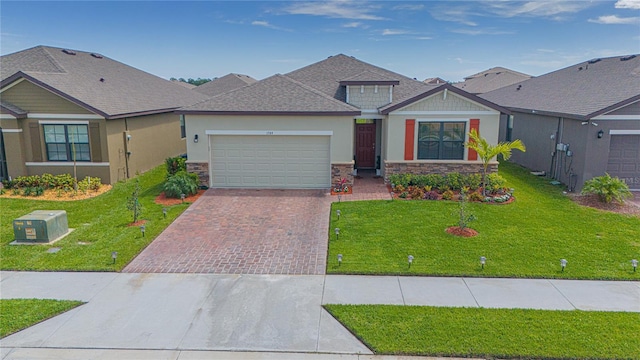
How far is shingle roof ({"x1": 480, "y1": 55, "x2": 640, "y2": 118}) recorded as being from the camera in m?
14.9

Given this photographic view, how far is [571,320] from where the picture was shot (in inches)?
264

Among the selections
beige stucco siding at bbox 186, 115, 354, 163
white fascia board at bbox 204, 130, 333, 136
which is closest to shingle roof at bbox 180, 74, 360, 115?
beige stucco siding at bbox 186, 115, 354, 163

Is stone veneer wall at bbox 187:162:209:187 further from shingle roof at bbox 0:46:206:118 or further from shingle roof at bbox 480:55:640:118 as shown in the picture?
shingle roof at bbox 480:55:640:118

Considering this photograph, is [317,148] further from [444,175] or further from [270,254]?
[270,254]

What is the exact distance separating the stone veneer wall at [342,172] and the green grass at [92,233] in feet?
17.9

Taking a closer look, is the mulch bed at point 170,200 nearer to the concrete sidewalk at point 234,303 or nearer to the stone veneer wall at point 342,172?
the stone veneer wall at point 342,172

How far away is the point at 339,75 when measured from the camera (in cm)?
2072

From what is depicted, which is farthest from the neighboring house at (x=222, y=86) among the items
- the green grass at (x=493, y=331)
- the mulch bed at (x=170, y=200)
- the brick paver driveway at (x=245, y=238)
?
the green grass at (x=493, y=331)

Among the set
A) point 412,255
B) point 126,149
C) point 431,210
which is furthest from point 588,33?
point 126,149

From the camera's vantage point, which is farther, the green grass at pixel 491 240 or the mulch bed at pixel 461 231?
the mulch bed at pixel 461 231

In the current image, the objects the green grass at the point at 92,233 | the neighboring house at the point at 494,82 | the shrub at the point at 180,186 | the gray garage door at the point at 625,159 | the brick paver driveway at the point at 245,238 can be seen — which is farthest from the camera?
the neighboring house at the point at 494,82

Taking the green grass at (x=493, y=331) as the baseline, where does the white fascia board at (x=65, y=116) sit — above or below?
above

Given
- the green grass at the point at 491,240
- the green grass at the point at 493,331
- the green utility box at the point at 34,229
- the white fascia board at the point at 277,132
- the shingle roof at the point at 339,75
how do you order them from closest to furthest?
1. the green grass at the point at 493,331
2. the green grass at the point at 491,240
3. the green utility box at the point at 34,229
4. the white fascia board at the point at 277,132
5. the shingle roof at the point at 339,75

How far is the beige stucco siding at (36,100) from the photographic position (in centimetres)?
1567
